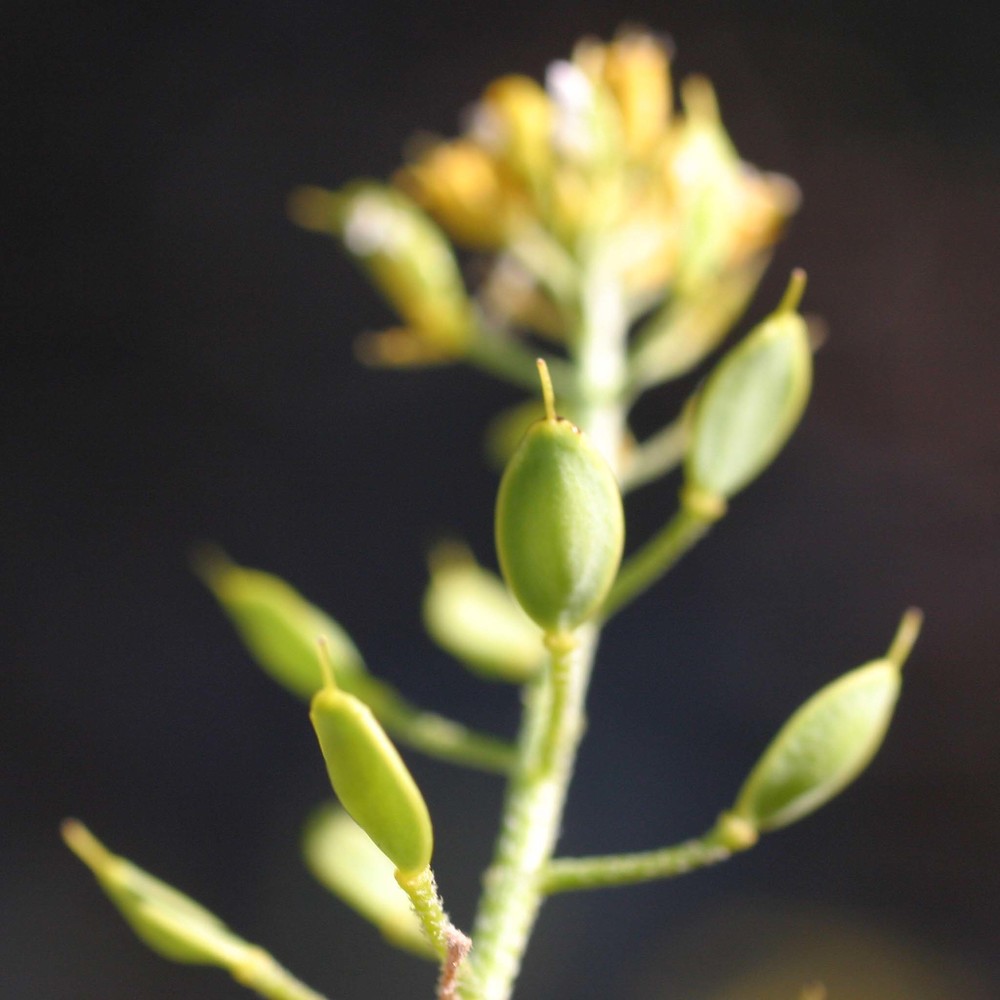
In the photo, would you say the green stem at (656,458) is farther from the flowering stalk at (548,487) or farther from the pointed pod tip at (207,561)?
the pointed pod tip at (207,561)

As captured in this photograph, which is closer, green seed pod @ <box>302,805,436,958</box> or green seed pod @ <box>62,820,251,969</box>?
green seed pod @ <box>62,820,251,969</box>

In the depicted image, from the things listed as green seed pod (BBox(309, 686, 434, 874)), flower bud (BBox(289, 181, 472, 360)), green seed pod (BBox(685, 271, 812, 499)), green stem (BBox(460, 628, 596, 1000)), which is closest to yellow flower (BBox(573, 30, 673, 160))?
flower bud (BBox(289, 181, 472, 360))

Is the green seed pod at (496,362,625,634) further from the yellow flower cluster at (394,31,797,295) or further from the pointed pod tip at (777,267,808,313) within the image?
the yellow flower cluster at (394,31,797,295)

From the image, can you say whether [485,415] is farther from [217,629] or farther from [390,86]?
[390,86]

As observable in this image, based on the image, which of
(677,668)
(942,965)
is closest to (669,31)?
(677,668)

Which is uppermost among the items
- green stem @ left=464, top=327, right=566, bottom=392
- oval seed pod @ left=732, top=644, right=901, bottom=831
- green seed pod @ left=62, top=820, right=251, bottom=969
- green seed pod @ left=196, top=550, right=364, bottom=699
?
green stem @ left=464, top=327, right=566, bottom=392

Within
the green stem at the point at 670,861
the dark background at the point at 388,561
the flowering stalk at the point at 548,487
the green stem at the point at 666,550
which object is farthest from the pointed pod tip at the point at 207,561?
the green stem at the point at 670,861

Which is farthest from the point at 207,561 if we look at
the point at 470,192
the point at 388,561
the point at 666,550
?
the point at 666,550
